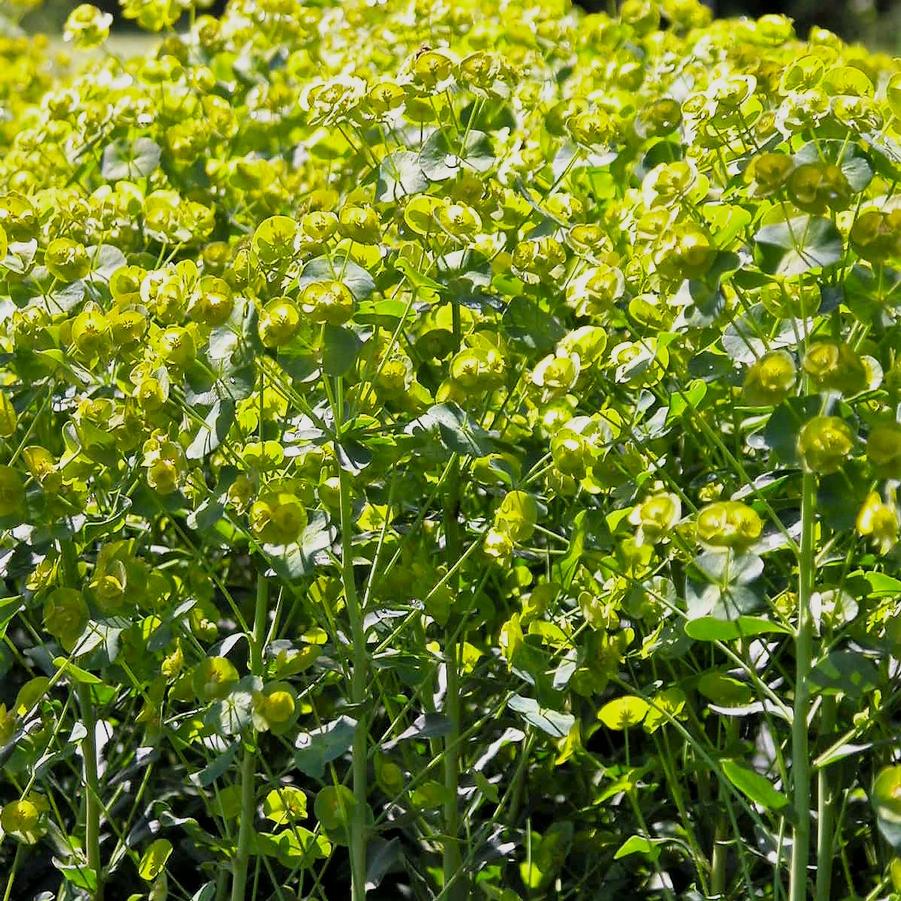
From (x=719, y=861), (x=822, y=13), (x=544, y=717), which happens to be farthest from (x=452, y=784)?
(x=822, y=13)

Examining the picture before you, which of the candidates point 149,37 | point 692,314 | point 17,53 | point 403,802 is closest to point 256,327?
point 692,314

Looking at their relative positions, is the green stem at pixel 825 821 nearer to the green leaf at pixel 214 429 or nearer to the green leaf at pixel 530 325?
the green leaf at pixel 530 325

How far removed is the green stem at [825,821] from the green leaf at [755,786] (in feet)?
0.46

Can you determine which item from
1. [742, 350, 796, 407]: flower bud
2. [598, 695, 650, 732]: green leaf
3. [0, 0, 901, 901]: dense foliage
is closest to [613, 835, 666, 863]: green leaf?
[0, 0, 901, 901]: dense foliage

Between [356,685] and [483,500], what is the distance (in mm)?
458

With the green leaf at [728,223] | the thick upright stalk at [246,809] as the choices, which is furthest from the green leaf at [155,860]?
the green leaf at [728,223]

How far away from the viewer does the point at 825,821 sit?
1.57 meters

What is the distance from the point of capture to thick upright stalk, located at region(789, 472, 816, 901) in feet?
4.62

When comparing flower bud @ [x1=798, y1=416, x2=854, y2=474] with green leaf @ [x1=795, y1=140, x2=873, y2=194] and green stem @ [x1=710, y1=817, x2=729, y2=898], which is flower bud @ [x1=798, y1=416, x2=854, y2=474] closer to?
green leaf @ [x1=795, y1=140, x2=873, y2=194]

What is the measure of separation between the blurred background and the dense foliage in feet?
46.4

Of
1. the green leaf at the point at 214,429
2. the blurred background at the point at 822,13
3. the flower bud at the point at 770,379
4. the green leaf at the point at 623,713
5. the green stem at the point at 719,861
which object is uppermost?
the flower bud at the point at 770,379

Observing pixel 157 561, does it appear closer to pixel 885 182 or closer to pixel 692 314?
pixel 692 314

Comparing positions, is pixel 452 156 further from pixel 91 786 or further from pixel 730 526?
pixel 91 786

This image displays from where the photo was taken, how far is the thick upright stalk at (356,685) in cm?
154
